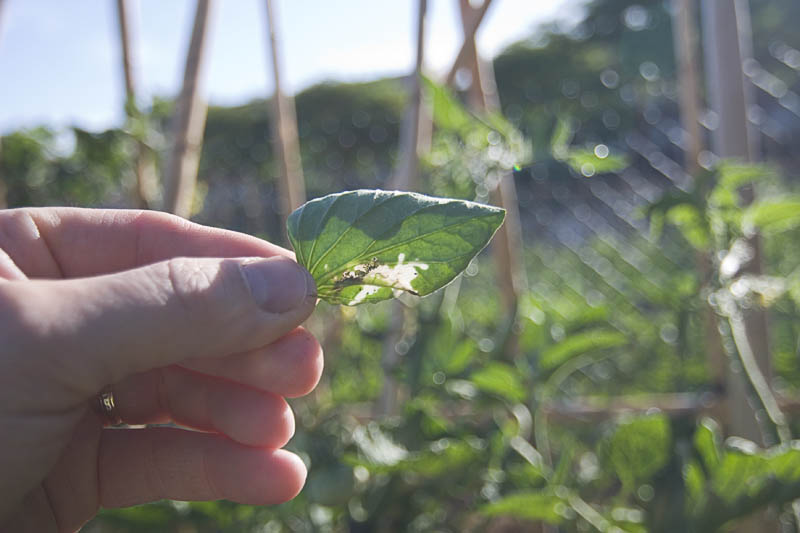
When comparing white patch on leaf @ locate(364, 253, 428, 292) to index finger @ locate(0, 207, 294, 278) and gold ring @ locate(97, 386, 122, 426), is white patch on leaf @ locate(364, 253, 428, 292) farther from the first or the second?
gold ring @ locate(97, 386, 122, 426)

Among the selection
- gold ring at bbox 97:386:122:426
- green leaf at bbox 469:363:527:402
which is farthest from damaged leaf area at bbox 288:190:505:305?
green leaf at bbox 469:363:527:402

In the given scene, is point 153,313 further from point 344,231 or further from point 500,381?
point 500,381

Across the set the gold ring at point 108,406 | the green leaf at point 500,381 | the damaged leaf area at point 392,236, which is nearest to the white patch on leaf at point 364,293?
the damaged leaf area at point 392,236

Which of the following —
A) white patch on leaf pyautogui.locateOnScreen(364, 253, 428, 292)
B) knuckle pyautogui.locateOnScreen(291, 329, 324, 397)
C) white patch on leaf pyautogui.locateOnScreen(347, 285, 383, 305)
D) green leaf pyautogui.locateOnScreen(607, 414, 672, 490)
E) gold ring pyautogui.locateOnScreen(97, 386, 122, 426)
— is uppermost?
white patch on leaf pyautogui.locateOnScreen(364, 253, 428, 292)

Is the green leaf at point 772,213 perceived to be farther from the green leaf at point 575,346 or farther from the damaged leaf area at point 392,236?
the damaged leaf area at point 392,236

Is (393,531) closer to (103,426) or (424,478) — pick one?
(424,478)

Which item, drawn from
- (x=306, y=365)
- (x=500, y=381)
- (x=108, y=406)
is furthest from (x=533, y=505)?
(x=108, y=406)

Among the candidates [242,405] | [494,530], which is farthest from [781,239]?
[242,405]
